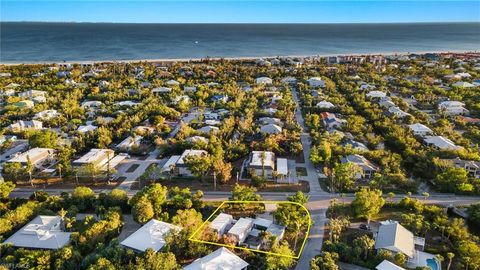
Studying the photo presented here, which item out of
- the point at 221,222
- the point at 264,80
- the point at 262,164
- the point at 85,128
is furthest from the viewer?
the point at 264,80

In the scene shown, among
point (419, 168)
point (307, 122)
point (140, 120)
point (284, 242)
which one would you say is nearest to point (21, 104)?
point (140, 120)

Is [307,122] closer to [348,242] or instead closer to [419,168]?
[419,168]

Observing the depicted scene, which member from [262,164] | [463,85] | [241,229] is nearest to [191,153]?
[262,164]

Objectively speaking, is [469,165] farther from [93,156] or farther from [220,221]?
[93,156]

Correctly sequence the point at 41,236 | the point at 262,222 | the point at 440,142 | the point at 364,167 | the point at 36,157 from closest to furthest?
the point at 41,236, the point at 262,222, the point at 364,167, the point at 36,157, the point at 440,142

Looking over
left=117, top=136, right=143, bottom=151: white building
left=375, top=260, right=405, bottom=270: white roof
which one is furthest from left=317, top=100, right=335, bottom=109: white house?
left=375, top=260, right=405, bottom=270: white roof

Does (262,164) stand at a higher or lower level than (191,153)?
lower

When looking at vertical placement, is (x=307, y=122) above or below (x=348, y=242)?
above

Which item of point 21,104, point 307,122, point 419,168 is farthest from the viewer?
point 21,104
